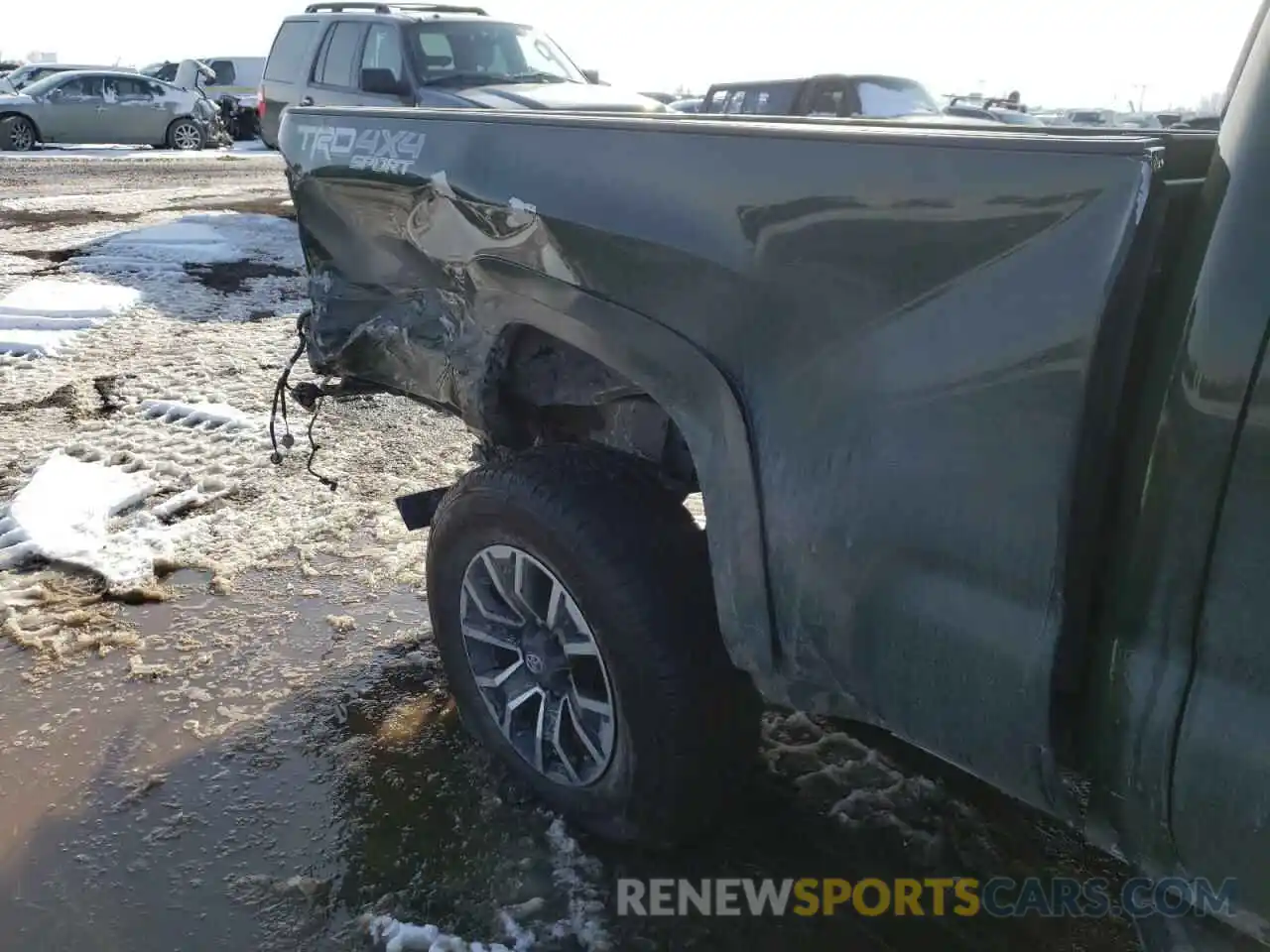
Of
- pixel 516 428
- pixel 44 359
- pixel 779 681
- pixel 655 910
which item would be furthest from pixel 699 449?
pixel 44 359

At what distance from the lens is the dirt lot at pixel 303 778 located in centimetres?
235

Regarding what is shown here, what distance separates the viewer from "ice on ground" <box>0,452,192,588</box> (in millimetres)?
3900

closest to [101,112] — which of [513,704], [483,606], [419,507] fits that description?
[419,507]

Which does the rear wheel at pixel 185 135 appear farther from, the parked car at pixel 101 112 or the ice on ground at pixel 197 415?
the ice on ground at pixel 197 415

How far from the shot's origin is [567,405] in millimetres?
2715

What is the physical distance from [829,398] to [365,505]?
10.1 feet

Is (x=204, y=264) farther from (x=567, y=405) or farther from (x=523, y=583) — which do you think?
(x=523, y=583)

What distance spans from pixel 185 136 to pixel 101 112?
1.61m

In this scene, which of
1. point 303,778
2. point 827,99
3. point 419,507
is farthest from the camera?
point 827,99

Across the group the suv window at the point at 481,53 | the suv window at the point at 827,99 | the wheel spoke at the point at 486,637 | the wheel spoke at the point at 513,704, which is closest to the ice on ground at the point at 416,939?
the wheel spoke at the point at 513,704

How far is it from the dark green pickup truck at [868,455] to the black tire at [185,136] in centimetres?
2095

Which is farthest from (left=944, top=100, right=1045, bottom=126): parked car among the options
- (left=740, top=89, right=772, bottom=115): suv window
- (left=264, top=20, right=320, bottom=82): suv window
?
(left=264, top=20, right=320, bottom=82): suv window

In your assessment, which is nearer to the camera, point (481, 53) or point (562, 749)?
point (562, 749)

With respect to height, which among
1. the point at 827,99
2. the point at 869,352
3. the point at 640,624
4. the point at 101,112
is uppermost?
the point at 827,99
